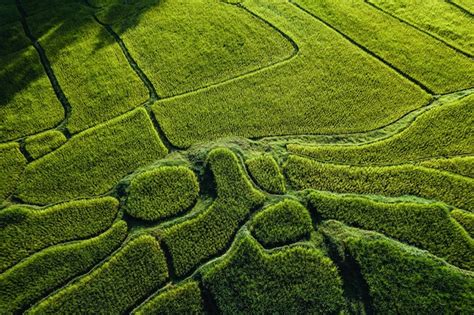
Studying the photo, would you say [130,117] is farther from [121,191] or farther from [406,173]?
[406,173]

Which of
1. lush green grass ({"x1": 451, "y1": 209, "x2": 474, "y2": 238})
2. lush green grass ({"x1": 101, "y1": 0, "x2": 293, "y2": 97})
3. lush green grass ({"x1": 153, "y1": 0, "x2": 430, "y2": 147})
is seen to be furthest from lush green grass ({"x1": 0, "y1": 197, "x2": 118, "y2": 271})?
lush green grass ({"x1": 451, "y1": 209, "x2": 474, "y2": 238})

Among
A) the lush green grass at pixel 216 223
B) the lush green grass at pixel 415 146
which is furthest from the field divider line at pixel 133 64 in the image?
the lush green grass at pixel 415 146

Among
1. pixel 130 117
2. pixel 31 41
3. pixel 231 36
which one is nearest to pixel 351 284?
pixel 130 117

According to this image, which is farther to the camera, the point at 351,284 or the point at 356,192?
the point at 356,192

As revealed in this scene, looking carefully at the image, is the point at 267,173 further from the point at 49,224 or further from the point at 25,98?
the point at 25,98

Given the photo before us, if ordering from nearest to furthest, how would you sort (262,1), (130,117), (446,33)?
(130,117), (446,33), (262,1)

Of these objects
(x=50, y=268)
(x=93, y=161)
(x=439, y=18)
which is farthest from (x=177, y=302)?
(x=439, y=18)

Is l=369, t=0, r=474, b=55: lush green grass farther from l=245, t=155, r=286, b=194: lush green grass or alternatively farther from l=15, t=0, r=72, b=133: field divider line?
l=15, t=0, r=72, b=133: field divider line
